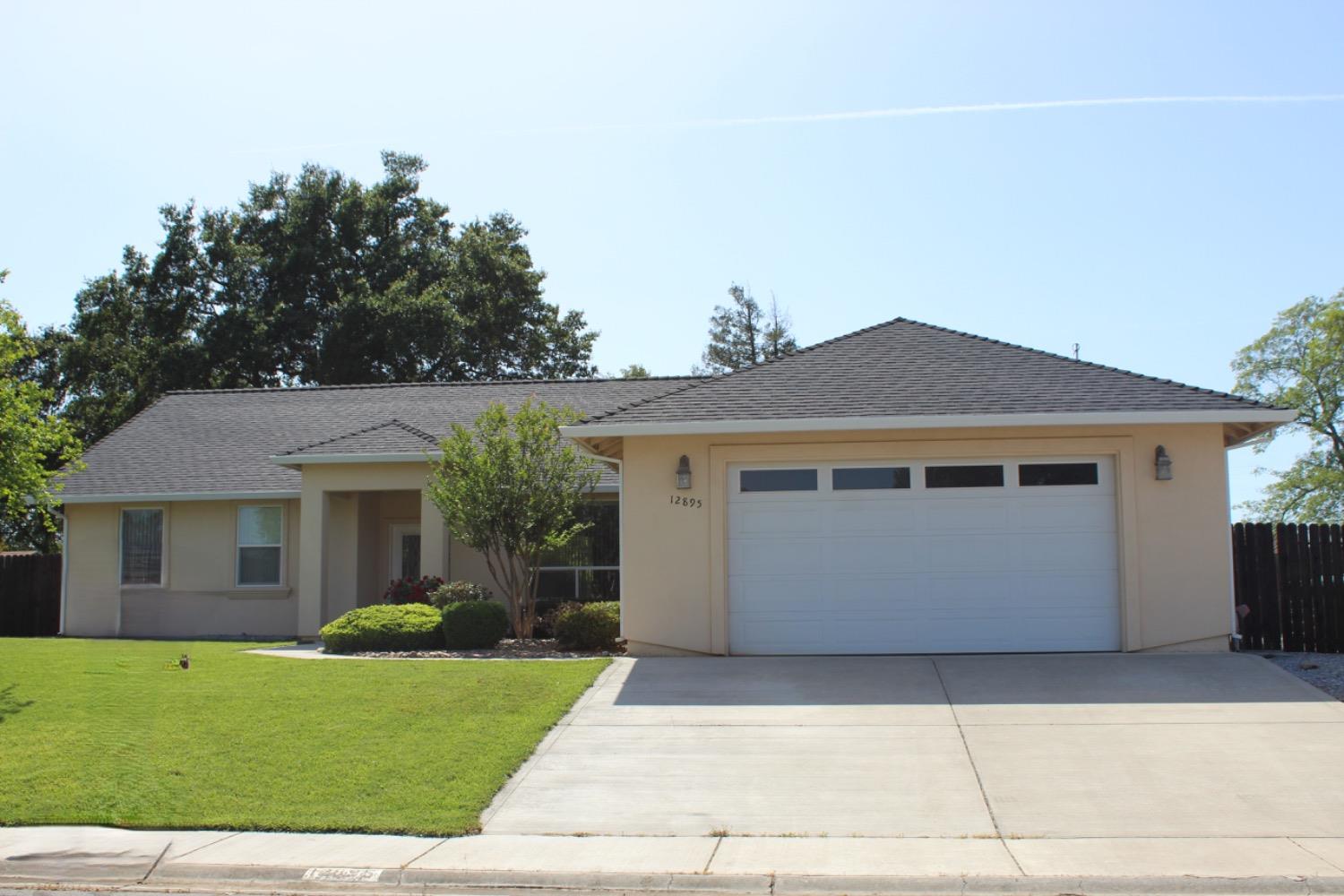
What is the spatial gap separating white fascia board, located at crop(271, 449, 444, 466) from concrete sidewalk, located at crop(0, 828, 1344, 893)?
11462mm

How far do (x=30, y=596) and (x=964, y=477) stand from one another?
18.4m

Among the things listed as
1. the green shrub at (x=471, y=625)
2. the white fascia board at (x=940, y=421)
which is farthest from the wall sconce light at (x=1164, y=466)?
the green shrub at (x=471, y=625)

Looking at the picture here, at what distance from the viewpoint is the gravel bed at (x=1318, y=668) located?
39.1ft

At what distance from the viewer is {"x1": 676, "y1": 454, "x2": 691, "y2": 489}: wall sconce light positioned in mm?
14203

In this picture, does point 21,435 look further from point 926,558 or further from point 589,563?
point 926,558

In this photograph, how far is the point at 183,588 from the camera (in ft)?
69.4

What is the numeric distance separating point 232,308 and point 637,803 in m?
35.4

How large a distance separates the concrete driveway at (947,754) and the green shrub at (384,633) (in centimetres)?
416

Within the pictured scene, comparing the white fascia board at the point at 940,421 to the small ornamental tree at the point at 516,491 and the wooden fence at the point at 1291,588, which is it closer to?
the wooden fence at the point at 1291,588

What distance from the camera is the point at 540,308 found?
141ft

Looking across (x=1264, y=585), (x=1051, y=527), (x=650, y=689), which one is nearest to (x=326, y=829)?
(x=650, y=689)

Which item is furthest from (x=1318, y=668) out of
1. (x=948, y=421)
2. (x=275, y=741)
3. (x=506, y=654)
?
(x=275, y=741)

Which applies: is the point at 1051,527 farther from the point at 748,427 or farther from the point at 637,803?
the point at 637,803

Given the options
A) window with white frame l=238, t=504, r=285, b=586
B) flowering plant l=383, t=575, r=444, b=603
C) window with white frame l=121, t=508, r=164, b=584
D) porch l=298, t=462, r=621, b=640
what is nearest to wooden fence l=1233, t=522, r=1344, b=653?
porch l=298, t=462, r=621, b=640
